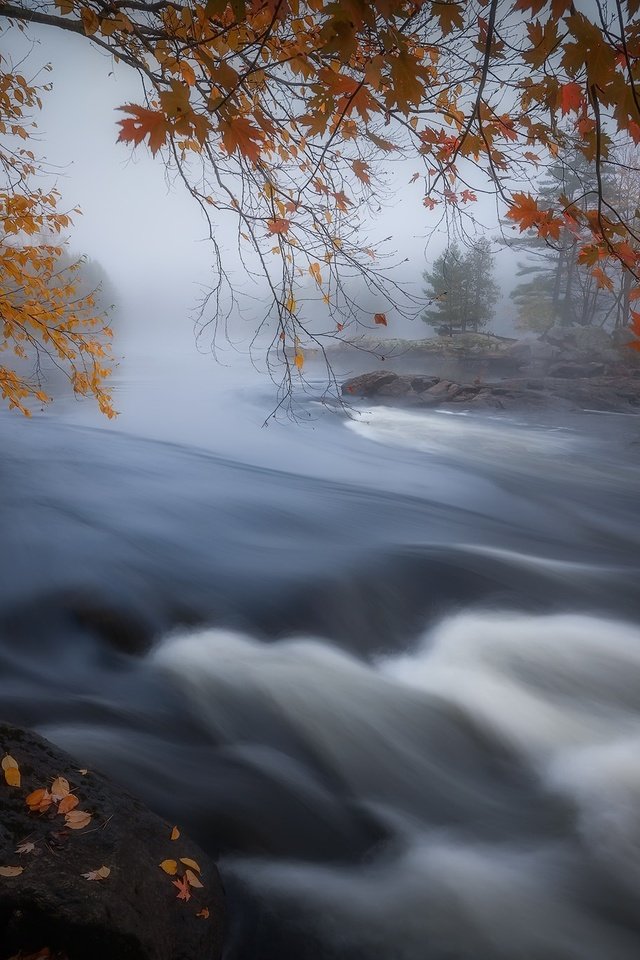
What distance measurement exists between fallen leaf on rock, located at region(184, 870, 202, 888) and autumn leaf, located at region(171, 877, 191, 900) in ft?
0.06

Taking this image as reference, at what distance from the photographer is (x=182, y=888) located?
170 centimetres

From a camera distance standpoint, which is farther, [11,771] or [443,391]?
[443,391]

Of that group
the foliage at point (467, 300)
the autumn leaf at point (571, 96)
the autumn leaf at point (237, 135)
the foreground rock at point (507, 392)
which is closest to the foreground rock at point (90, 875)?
the autumn leaf at point (237, 135)

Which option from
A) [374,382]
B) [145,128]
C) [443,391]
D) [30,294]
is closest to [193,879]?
[145,128]

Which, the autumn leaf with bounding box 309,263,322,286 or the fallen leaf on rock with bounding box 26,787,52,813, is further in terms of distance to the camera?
the autumn leaf with bounding box 309,263,322,286

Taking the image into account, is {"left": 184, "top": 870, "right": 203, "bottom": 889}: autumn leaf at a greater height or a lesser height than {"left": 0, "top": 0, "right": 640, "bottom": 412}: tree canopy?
lesser

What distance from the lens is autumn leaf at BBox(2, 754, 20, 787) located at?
1.64 meters

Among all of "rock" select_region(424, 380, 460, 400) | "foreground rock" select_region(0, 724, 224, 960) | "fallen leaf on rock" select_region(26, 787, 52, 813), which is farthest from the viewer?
"rock" select_region(424, 380, 460, 400)

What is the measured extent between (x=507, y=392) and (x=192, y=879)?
12146mm

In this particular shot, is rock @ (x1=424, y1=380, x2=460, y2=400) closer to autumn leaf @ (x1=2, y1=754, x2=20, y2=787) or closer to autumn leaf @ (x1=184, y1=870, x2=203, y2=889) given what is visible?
autumn leaf @ (x1=184, y1=870, x2=203, y2=889)

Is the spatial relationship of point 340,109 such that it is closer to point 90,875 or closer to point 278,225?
point 278,225

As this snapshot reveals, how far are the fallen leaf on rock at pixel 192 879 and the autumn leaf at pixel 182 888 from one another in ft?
0.06

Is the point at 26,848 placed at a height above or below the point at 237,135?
below

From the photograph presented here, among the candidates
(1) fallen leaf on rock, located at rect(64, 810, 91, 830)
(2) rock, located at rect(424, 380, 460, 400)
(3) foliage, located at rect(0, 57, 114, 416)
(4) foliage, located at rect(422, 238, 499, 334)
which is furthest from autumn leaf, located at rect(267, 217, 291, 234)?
(4) foliage, located at rect(422, 238, 499, 334)
